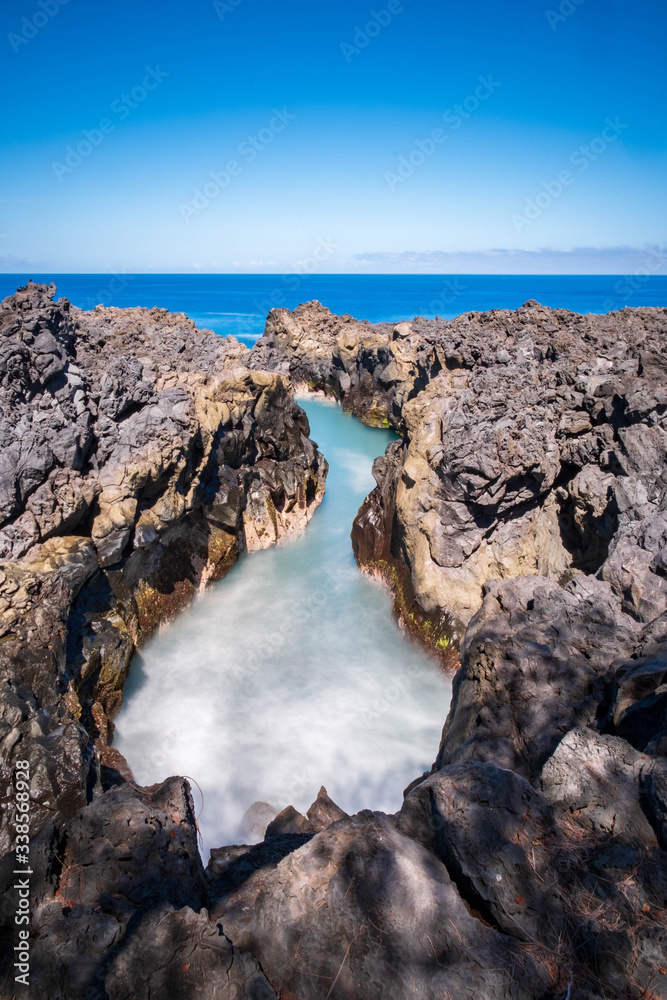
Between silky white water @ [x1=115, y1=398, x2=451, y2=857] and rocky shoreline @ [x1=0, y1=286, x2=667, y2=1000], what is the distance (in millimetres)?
812

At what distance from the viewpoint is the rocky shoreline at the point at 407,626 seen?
4051 mm

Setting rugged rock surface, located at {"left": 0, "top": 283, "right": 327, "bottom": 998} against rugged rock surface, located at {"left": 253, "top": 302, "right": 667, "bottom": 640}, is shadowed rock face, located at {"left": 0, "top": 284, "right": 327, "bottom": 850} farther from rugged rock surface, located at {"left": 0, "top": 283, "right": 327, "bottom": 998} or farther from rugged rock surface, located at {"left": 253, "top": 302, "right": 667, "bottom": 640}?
rugged rock surface, located at {"left": 253, "top": 302, "right": 667, "bottom": 640}

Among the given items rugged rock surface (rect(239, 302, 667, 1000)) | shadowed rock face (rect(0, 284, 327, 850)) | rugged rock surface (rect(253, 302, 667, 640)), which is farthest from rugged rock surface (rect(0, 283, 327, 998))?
rugged rock surface (rect(253, 302, 667, 640))

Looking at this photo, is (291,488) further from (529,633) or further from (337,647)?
(529,633)

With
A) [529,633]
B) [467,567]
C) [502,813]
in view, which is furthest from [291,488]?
[502,813]

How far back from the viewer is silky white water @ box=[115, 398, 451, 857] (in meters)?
10.7

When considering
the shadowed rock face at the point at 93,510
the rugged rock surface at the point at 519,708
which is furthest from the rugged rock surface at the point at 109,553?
the rugged rock surface at the point at 519,708

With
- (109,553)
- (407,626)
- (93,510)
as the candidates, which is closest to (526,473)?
(407,626)

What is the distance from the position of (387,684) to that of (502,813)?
8639mm

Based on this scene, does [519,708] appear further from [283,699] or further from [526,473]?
[283,699]

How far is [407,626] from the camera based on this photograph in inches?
572

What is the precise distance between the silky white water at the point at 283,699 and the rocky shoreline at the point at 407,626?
81 cm

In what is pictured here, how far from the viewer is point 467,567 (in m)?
13.4

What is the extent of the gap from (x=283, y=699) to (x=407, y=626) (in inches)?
148
